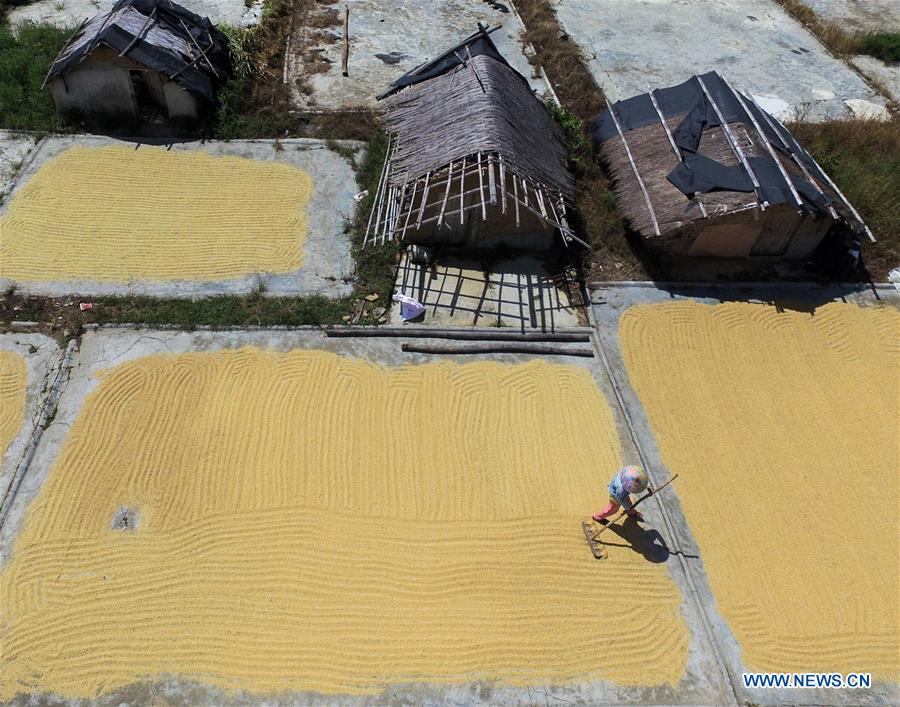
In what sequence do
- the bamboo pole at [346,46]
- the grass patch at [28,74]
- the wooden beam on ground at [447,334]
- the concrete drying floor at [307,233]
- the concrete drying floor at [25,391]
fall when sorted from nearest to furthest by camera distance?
the concrete drying floor at [25,391], the wooden beam on ground at [447,334], the concrete drying floor at [307,233], the grass patch at [28,74], the bamboo pole at [346,46]

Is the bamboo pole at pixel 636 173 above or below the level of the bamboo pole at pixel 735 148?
below

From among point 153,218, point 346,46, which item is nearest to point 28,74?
point 153,218

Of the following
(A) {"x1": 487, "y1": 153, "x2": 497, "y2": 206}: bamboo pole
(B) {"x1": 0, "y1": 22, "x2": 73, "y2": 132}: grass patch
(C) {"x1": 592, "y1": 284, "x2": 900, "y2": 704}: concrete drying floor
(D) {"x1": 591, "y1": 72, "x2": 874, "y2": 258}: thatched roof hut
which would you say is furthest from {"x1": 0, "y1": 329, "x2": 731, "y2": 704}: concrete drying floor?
(B) {"x1": 0, "y1": 22, "x2": 73, "y2": 132}: grass patch

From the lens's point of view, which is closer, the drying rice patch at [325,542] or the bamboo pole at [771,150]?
the drying rice patch at [325,542]

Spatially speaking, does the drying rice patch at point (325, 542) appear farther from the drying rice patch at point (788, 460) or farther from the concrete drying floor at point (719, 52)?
the concrete drying floor at point (719, 52)

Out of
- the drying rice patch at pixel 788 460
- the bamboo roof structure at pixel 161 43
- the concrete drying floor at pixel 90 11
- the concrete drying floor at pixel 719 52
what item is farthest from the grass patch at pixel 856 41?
the bamboo roof structure at pixel 161 43

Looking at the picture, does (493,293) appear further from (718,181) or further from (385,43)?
(385,43)

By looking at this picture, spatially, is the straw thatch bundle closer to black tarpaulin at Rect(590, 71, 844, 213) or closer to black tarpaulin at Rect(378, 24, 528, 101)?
black tarpaulin at Rect(378, 24, 528, 101)
